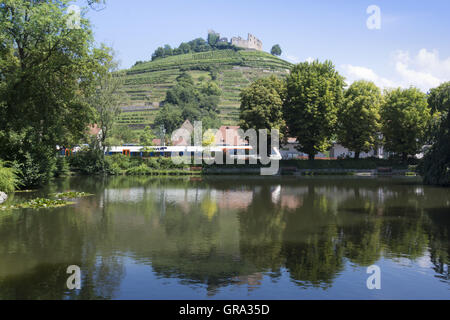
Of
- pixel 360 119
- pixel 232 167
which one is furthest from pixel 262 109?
pixel 360 119

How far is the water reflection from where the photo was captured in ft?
38.3

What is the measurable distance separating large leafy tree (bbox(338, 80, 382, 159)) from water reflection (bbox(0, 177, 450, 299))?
31.4 metres

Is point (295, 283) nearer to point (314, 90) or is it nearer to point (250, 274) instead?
point (250, 274)

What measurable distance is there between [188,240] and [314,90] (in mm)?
45949

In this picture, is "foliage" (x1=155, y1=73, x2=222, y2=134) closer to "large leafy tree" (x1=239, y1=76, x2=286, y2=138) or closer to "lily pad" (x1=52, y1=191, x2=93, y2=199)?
"large leafy tree" (x1=239, y1=76, x2=286, y2=138)

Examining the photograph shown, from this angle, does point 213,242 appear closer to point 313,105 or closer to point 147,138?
A: point 313,105

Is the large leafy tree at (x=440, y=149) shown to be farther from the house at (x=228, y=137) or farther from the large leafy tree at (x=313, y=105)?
the house at (x=228, y=137)

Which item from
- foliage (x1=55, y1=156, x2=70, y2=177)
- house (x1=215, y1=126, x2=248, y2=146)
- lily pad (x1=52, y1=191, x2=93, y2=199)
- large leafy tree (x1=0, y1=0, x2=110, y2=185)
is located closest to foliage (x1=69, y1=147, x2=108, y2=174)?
foliage (x1=55, y1=156, x2=70, y2=177)

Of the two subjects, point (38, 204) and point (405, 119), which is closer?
point (38, 204)

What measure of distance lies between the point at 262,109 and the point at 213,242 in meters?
42.7

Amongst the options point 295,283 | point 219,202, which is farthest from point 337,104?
point 295,283

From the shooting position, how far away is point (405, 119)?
55938 millimetres

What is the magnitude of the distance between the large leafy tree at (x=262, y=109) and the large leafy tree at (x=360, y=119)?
8783 mm
